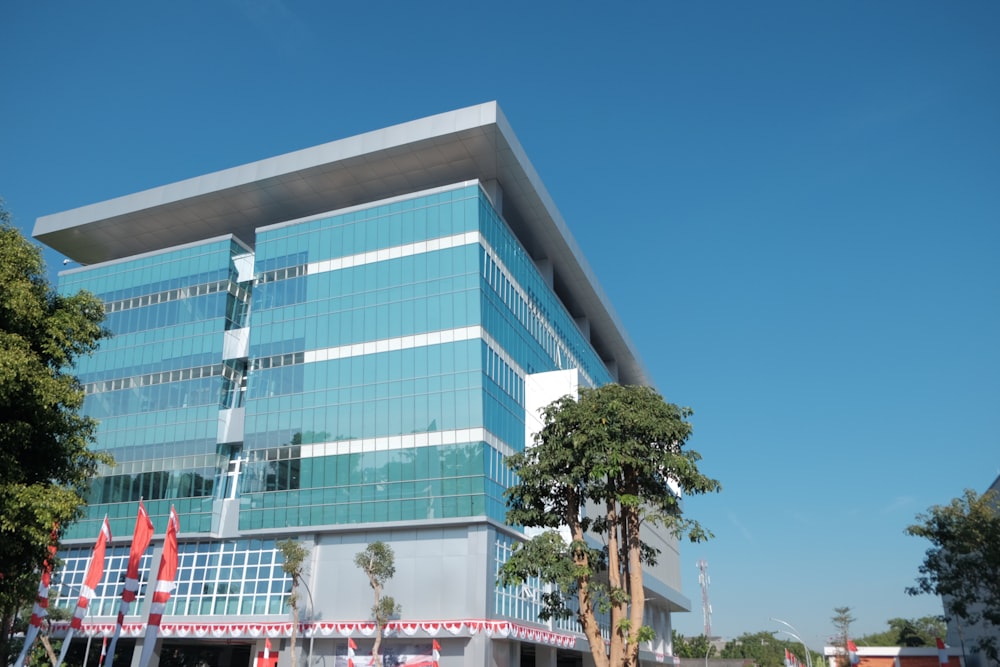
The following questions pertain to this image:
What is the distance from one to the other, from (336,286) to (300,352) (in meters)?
5.23

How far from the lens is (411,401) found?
52531mm

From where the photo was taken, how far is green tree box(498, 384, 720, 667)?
25.8 m

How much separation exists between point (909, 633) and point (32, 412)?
148m

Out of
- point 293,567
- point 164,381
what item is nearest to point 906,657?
point 293,567

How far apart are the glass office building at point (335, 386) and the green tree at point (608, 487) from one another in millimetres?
22040

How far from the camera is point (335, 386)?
54594 millimetres

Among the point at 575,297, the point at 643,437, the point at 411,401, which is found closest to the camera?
the point at 643,437

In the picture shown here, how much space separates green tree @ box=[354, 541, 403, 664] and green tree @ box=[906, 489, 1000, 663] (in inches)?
1272

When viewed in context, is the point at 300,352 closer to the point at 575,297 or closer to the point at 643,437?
the point at 575,297

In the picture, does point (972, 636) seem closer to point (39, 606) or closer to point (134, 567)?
point (134, 567)

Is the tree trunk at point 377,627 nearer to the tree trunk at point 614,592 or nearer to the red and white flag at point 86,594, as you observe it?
the red and white flag at point 86,594

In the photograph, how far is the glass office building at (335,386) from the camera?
50719mm

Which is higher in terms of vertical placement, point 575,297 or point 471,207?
point 575,297

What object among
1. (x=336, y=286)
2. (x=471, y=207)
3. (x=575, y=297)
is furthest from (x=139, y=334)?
(x=575, y=297)
